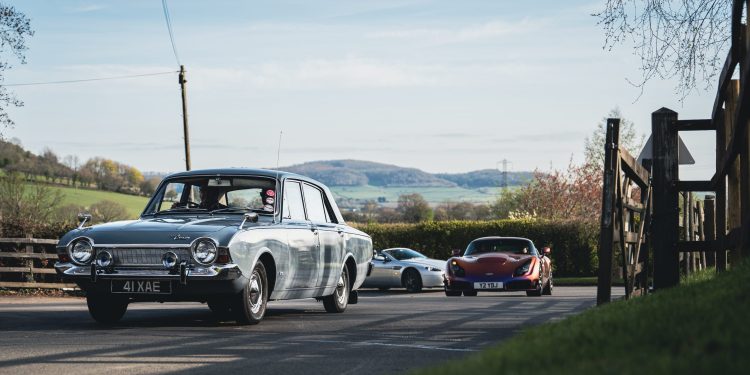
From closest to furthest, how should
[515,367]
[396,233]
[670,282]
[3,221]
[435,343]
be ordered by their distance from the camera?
1. [515,367]
2. [435,343]
3. [670,282]
4. [3,221]
5. [396,233]

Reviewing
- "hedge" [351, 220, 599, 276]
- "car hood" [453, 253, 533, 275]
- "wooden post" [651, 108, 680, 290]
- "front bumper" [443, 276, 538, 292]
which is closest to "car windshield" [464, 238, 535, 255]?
"car hood" [453, 253, 533, 275]

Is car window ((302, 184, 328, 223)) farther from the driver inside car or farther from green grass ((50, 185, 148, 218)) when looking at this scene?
green grass ((50, 185, 148, 218))

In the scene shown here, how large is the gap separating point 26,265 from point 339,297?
1292 cm

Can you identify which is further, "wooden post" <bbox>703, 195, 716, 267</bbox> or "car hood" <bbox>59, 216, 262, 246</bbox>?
"wooden post" <bbox>703, 195, 716, 267</bbox>

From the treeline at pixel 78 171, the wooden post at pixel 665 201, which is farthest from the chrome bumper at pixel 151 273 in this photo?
the treeline at pixel 78 171

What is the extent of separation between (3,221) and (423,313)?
1512cm

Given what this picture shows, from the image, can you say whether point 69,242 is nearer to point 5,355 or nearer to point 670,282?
point 5,355

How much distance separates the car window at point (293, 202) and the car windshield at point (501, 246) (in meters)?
9.81

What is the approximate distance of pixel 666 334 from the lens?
5234 mm

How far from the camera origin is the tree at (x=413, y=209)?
111731 millimetres

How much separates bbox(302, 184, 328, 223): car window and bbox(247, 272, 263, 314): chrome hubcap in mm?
2047

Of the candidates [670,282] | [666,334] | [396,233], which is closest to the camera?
[666,334]

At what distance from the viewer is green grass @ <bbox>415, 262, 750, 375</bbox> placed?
14.5 feet

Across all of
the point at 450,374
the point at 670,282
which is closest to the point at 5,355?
the point at 450,374
